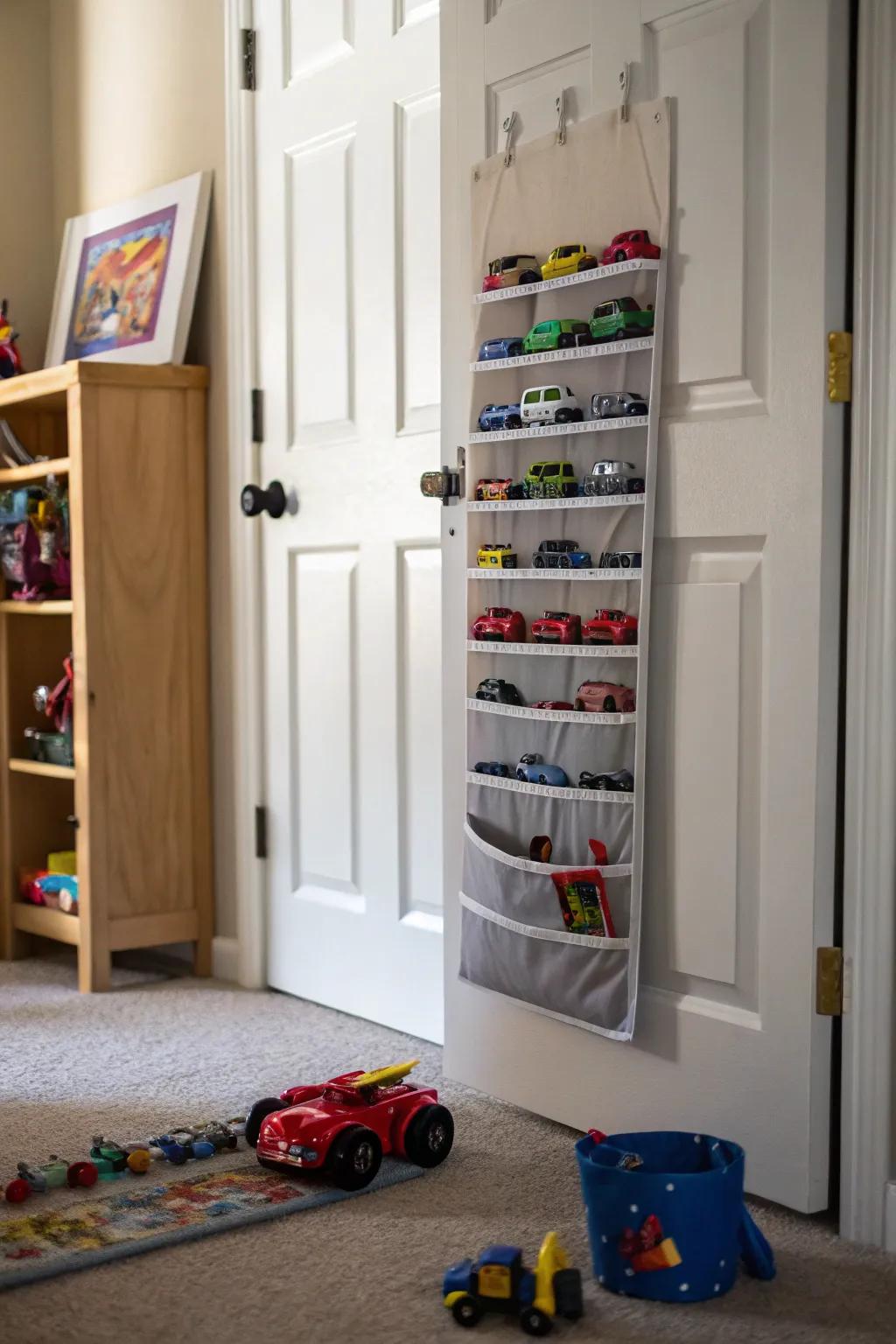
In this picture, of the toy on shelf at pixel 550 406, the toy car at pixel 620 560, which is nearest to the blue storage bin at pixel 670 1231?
the toy car at pixel 620 560

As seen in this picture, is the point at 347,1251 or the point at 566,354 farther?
the point at 566,354

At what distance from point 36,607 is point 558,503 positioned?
1.65 metres

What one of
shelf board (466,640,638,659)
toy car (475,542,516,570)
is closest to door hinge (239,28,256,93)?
toy car (475,542,516,570)

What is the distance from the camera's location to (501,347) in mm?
2309

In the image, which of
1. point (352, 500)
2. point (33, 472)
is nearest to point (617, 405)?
point (352, 500)

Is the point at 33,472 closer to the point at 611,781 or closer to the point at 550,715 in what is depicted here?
the point at 550,715

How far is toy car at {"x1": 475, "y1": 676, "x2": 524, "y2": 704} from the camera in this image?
7.64ft

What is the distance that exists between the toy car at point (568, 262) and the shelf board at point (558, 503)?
32 cm

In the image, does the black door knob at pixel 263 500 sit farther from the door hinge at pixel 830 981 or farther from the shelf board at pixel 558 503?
the door hinge at pixel 830 981

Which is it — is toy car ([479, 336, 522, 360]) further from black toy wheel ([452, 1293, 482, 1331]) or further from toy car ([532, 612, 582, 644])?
black toy wheel ([452, 1293, 482, 1331])

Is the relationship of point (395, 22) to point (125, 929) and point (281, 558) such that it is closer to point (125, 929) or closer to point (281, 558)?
point (281, 558)

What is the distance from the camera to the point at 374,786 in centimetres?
298

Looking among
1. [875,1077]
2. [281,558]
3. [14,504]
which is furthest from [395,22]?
[875,1077]

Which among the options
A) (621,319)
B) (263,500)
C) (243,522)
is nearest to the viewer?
(621,319)
